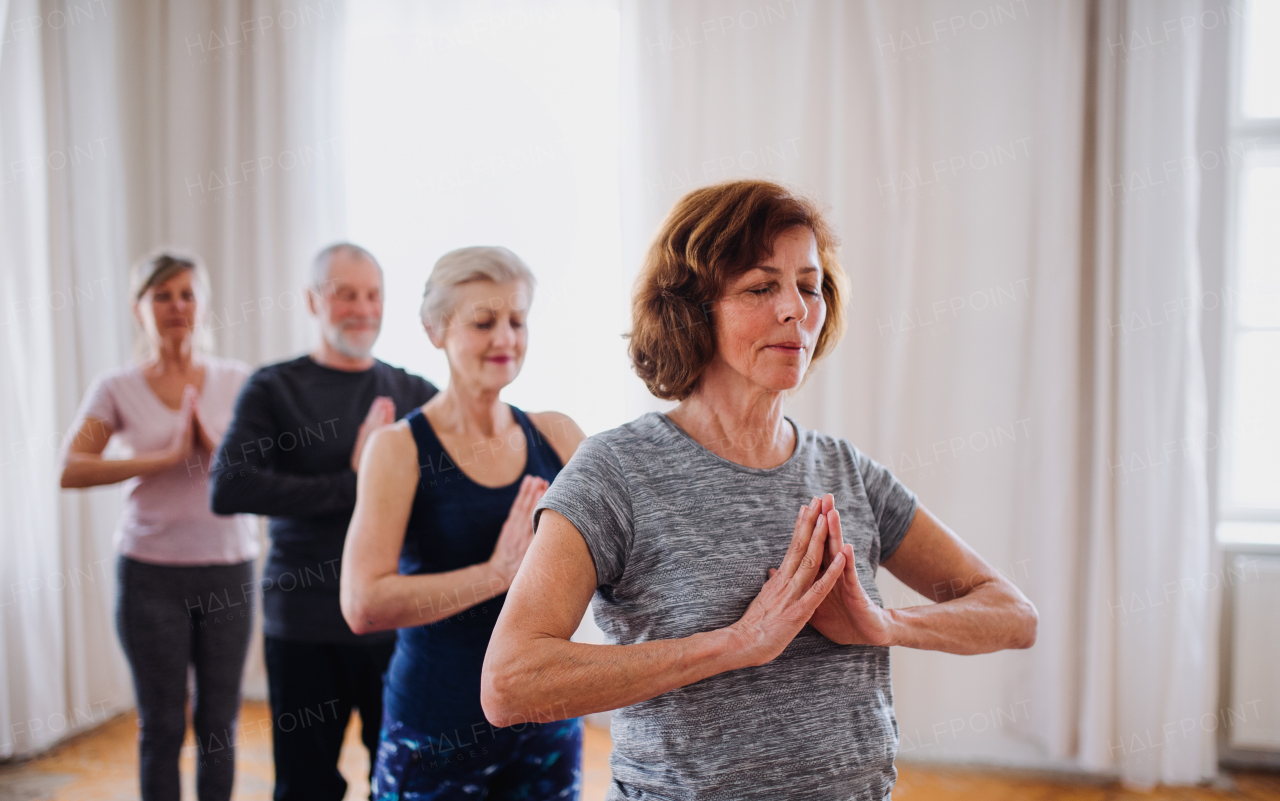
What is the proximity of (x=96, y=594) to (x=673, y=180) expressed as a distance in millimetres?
3074

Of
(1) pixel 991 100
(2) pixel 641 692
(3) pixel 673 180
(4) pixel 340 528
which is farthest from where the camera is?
(3) pixel 673 180

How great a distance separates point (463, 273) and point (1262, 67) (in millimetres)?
3431

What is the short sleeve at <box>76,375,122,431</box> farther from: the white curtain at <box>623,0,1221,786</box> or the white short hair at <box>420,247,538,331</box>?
the white curtain at <box>623,0,1221,786</box>

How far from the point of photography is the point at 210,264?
12.2 feet

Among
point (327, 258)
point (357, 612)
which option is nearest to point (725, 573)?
point (357, 612)

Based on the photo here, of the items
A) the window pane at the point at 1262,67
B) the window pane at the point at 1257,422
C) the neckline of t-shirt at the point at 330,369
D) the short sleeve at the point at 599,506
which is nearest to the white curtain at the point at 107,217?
the neckline of t-shirt at the point at 330,369

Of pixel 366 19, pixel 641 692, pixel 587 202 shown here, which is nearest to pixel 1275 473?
pixel 587 202

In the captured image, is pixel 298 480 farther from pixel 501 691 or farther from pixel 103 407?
pixel 501 691

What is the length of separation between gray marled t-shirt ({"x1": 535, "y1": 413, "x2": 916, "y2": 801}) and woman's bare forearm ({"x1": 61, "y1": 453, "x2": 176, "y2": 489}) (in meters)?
1.63

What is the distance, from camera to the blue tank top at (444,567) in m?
1.37

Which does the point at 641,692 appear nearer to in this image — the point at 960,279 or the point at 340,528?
the point at 340,528

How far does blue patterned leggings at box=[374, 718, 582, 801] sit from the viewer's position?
4.33 ft

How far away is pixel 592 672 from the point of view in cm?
91

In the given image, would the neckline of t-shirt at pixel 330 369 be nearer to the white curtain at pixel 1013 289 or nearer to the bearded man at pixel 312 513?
the bearded man at pixel 312 513
